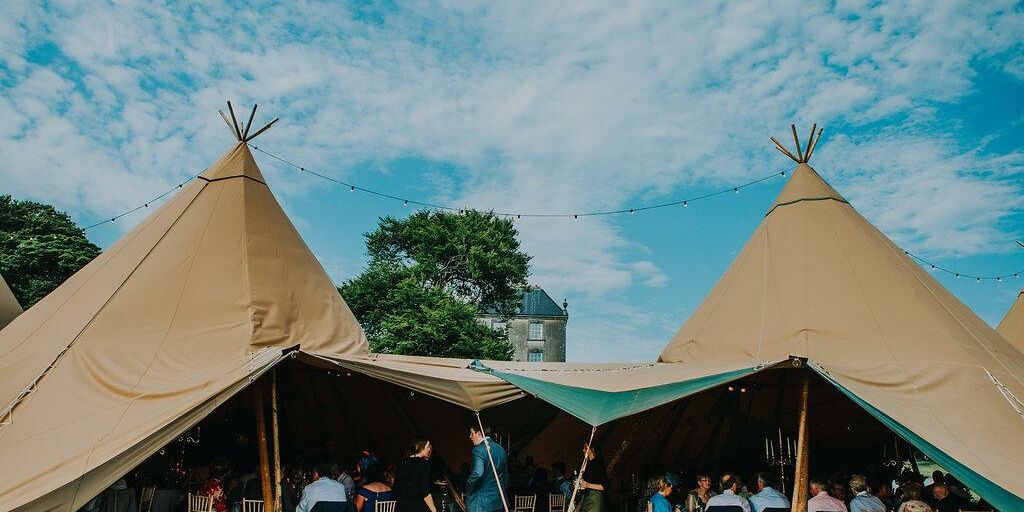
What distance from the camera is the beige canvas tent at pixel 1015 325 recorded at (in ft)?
46.1

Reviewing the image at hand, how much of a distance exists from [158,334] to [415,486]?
10.1ft

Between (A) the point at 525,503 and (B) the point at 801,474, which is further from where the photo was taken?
(A) the point at 525,503

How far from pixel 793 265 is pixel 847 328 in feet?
3.73

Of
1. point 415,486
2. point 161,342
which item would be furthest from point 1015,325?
point 161,342

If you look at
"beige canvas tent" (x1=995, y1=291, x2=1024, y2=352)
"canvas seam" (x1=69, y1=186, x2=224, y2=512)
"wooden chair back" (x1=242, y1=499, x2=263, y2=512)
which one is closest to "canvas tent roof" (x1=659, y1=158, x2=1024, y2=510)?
"wooden chair back" (x1=242, y1=499, x2=263, y2=512)

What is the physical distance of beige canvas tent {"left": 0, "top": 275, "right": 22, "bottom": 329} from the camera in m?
12.0

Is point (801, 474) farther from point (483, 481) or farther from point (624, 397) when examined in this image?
point (483, 481)

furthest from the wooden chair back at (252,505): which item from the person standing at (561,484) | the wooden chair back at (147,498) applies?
the person standing at (561,484)

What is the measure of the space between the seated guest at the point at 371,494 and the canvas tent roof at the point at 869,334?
3234mm

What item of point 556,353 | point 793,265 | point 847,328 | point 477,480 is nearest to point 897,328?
point 847,328

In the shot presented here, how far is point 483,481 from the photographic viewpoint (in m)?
5.88

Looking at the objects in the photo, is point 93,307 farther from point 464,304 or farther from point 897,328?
point 464,304

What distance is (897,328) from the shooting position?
6797 millimetres

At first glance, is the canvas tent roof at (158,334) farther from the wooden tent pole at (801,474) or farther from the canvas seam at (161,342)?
the wooden tent pole at (801,474)
